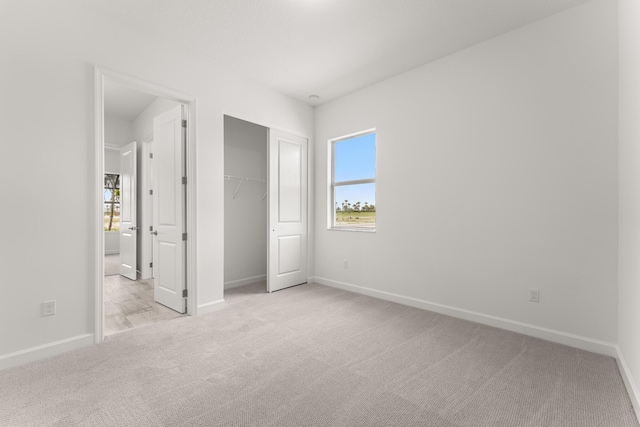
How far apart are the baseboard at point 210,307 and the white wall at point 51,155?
3.21 ft

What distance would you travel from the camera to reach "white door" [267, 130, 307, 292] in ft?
13.7

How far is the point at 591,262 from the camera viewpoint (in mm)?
2398

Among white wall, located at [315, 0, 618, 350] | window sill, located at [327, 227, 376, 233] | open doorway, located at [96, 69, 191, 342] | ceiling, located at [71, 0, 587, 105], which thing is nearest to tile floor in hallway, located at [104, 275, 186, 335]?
open doorway, located at [96, 69, 191, 342]

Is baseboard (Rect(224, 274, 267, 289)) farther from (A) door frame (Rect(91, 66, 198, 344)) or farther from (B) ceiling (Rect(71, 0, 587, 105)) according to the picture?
(B) ceiling (Rect(71, 0, 587, 105))

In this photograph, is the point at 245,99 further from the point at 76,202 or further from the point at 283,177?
the point at 76,202

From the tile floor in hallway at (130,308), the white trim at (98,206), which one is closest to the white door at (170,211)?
the tile floor in hallway at (130,308)

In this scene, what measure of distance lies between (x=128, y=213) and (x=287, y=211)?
2970 mm

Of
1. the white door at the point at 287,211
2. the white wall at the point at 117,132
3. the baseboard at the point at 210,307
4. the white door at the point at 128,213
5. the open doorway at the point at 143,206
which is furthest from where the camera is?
the white wall at the point at 117,132

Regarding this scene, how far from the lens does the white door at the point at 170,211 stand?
Answer: 10.8ft

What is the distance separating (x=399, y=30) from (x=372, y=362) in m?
2.91

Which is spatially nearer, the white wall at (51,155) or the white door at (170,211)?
the white wall at (51,155)

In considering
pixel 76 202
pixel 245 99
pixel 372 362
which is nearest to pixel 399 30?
pixel 245 99

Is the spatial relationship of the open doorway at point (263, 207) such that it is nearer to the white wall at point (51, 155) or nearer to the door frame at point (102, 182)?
the door frame at point (102, 182)

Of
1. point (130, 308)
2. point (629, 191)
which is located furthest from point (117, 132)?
point (629, 191)
